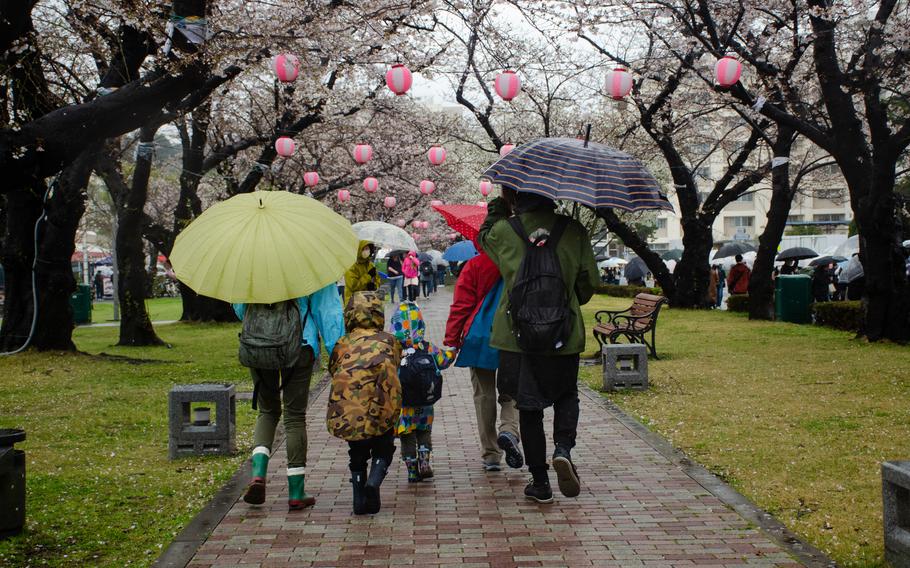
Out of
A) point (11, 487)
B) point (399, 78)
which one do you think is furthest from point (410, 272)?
point (11, 487)

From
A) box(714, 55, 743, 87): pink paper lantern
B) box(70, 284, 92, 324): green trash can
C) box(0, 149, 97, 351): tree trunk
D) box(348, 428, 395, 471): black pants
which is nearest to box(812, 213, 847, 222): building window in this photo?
box(70, 284, 92, 324): green trash can

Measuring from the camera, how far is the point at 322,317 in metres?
5.54

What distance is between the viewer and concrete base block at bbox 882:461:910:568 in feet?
13.5

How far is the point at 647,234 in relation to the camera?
61.8m

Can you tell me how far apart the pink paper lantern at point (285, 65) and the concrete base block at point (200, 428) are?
19.1ft

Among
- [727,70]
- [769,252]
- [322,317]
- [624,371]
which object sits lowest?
[624,371]

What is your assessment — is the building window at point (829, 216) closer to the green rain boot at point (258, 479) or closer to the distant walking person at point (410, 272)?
the distant walking person at point (410, 272)

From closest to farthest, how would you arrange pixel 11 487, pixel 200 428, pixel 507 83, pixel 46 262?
pixel 11 487, pixel 200 428, pixel 507 83, pixel 46 262

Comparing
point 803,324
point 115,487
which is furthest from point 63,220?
point 803,324

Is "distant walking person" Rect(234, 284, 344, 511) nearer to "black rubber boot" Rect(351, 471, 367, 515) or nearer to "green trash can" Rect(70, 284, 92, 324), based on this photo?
"black rubber boot" Rect(351, 471, 367, 515)

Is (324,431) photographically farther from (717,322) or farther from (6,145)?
(717,322)

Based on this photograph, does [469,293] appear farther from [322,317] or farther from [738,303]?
[738,303]

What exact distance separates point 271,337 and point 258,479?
935mm

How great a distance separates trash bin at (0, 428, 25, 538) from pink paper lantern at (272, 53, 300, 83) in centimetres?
766
